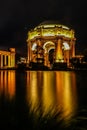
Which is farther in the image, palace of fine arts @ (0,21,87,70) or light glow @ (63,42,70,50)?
light glow @ (63,42,70,50)

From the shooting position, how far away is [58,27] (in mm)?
66438

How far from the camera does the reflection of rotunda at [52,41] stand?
218ft

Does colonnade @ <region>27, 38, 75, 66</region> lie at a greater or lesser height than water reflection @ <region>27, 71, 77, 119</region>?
greater

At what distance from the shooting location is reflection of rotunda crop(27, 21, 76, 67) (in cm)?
6631

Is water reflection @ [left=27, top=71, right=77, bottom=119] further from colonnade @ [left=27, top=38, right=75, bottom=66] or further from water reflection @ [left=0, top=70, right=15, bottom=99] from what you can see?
colonnade @ [left=27, top=38, right=75, bottom=66]

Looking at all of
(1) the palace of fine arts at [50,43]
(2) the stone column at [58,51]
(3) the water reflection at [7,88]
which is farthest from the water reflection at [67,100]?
(2) the stone column at [58,51]

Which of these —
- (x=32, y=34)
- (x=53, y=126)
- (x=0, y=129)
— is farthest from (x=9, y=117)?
(x=32, y=34)

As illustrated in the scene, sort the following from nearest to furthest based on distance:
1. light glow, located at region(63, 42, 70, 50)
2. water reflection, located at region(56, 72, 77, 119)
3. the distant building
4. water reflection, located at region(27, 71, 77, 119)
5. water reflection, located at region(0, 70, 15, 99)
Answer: water reflection, located at region(27, 71, 77, 119)
water reflection, located at region(56, 72, 77, 119)
water reflection, located at region(0, 70, 15, 99)
light glow, located at region(63, 42, 70, 50)
the distant building

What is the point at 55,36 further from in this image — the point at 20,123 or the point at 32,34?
the point at 20,123

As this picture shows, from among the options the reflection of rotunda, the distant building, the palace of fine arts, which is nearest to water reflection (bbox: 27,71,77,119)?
the palace of fine arts

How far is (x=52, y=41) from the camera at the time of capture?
6788 cm

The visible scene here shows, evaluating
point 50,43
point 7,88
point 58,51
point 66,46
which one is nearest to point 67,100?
point 7,88

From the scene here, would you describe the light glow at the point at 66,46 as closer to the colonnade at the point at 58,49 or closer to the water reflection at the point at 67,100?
the colonnade at the point at 58,49

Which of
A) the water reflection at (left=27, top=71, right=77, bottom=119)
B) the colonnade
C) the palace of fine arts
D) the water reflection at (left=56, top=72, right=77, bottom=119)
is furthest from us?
the colonnade
